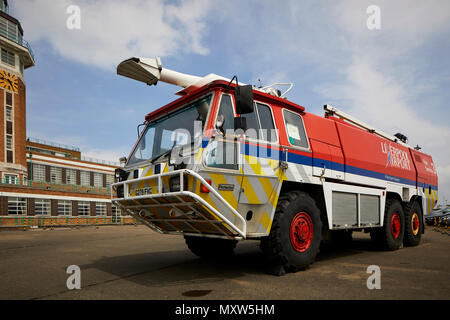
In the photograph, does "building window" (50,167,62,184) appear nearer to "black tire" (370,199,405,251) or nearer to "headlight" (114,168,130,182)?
"headlight" (114,168,130,182)

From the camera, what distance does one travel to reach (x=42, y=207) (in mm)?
33844

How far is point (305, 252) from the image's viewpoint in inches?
214

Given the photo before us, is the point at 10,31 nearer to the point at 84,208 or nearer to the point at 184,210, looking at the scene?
the point at 84,208

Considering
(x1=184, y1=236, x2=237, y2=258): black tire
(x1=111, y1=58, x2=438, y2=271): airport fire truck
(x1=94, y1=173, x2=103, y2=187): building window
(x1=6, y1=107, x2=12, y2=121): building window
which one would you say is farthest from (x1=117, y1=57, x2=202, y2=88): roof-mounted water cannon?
(x1=94, y1=173, x2=103, y2=187): building window

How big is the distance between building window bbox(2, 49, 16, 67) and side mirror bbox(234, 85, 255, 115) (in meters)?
39.4

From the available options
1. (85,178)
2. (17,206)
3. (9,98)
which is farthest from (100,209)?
(9,98)

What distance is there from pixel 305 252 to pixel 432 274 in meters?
1.94

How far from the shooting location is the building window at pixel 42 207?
3319cm

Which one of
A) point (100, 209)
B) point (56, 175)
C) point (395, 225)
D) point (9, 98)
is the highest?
point (9, 98)

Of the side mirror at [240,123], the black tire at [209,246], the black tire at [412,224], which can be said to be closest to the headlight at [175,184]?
the side mirror at [240,123]

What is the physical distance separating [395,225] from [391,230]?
377 millimetres

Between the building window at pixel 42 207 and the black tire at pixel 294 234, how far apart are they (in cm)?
3404

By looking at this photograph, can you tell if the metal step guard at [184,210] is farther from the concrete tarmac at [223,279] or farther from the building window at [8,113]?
the building window at [8,113]
